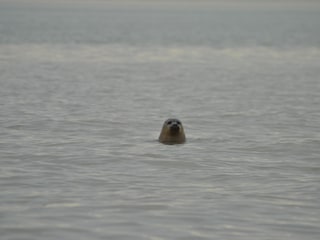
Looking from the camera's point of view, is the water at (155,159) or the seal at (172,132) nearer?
the water at (155,159)

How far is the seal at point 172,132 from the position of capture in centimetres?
1543

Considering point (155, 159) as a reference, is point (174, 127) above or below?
above

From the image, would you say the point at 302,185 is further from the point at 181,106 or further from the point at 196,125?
the point at 181,106

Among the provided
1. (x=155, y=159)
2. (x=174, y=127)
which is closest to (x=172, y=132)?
(x=174, y=127)

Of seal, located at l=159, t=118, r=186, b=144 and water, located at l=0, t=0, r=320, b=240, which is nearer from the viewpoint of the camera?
water, located at l=0, t=0, r=320, b=240

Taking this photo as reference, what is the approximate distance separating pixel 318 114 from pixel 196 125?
11.4 ft

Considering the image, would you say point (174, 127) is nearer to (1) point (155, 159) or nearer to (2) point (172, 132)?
(2) point (172, 132)

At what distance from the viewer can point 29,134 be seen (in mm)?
16500

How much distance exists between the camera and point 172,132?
15508 millimetres

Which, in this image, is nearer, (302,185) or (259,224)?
(259,224)

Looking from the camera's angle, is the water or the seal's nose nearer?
the water

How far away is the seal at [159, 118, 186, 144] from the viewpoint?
1543cm

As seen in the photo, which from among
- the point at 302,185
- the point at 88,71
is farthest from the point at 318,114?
the point at 88,71

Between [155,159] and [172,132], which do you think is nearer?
[155,159]
